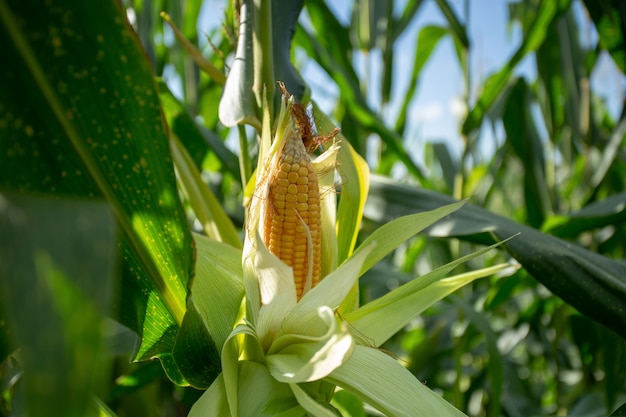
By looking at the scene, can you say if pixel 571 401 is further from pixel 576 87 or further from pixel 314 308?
pixel 314 308

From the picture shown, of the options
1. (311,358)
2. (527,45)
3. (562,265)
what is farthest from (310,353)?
(527,45)

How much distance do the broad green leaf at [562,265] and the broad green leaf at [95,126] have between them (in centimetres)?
39

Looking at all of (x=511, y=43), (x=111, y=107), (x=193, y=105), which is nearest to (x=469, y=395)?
(x=193, y=105)

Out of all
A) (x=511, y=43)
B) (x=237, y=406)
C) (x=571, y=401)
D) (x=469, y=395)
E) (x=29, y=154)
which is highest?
(x=29, y=154)

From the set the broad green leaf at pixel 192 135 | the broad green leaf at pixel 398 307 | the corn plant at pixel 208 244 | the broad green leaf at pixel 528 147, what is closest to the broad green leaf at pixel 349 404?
the corn plant at pixel 208 244

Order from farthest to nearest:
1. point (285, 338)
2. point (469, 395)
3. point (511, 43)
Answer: point (511, 43) < point (469, 395) < point (285, 338)

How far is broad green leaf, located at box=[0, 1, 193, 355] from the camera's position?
0.33 m

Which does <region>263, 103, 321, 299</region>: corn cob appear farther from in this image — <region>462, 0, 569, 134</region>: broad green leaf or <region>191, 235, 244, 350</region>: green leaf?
<region>462, 0, 569, 134</region>: broad green leaf

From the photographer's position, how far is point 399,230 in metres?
0.56

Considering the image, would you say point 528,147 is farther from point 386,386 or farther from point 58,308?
point 58,308

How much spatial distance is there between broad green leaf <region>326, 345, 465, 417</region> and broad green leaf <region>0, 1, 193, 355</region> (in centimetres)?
15

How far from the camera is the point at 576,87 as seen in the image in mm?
1403

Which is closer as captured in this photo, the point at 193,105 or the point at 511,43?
the point at 193,105

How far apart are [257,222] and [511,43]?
1.78m
